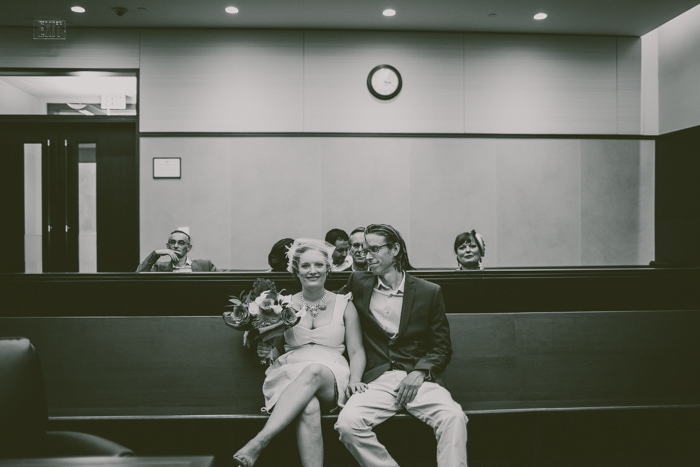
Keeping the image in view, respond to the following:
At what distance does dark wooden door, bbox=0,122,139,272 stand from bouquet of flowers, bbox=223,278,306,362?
3936mm

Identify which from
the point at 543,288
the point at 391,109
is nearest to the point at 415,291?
the point at 543,288

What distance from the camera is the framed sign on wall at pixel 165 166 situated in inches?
224

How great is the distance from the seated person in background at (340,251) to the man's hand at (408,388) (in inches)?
87.9

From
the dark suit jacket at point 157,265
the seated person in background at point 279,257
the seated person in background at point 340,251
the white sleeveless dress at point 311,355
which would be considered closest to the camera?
the white sleeveless dress at point 311,355

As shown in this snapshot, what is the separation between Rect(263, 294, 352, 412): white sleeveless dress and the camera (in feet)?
8.02

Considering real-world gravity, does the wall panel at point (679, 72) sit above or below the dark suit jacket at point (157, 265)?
above

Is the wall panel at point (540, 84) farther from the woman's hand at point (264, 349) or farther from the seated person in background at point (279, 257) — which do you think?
the woman's hand at point (264, 349)

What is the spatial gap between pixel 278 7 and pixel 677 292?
424 centimetres

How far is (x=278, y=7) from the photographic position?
16.8 ft

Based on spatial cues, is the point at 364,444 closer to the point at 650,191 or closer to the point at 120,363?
the point at 120,363

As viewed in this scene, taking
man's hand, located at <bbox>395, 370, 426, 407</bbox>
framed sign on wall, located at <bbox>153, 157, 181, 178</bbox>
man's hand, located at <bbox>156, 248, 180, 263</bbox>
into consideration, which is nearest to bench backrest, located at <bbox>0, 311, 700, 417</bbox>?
man's hand, located at <bbox>395, 370, 426, 407</bbox>

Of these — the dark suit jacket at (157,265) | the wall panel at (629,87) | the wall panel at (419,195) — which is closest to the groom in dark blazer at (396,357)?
the dark suit jacket at (157,265)

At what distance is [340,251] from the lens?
186 inches

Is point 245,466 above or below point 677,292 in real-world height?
below
